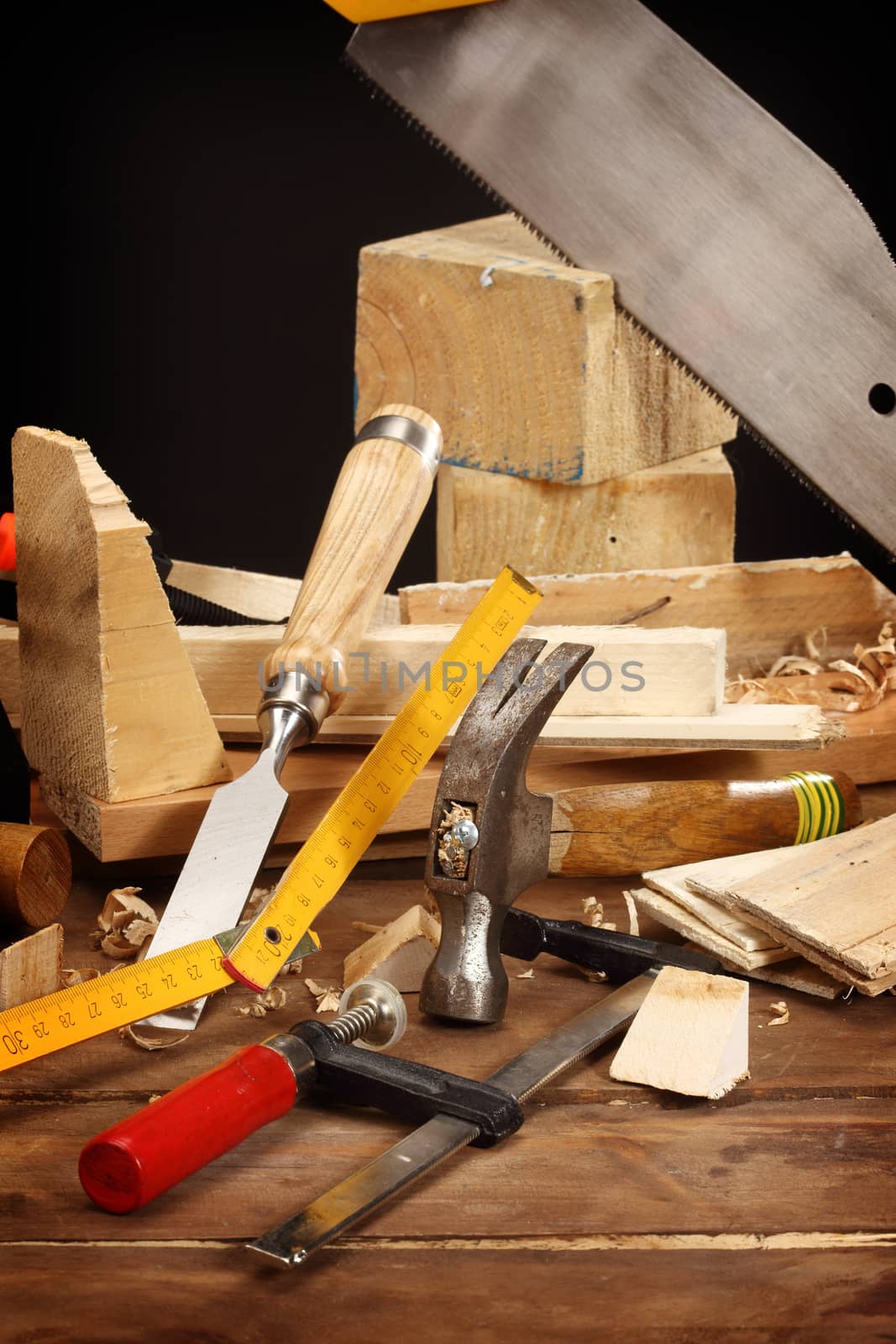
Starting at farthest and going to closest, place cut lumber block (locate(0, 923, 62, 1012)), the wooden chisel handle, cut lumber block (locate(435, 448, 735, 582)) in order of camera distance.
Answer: cut lumber block (locate(435, 448, 735, 582))
the wooden chisel handle
cut lumber block (locate(0, 923, 62, 1012))

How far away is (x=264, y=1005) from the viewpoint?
137 cm

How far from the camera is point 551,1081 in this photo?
124cm

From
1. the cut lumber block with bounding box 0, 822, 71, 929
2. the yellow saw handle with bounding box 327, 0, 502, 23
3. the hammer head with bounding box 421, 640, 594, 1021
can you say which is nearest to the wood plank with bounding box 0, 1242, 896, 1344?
the hammer head with bounding box 421, 640, 594, 1021

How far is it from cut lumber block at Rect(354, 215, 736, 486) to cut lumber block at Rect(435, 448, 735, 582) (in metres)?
0.02

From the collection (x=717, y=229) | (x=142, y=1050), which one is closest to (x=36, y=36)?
(x=717, y=229)

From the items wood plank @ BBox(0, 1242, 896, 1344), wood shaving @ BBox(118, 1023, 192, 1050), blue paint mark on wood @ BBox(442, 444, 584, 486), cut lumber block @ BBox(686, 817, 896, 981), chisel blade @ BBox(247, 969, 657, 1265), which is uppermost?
blue paint mark on wood @ BBox(442, 444, 584, 486)

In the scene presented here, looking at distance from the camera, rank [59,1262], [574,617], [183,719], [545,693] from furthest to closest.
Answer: [574,617], [183,719], [545,693], [59,1262]

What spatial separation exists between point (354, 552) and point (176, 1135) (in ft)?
2.25

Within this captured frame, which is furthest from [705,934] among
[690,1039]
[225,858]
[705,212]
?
[705,212]

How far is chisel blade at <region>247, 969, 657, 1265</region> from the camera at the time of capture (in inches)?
39.9

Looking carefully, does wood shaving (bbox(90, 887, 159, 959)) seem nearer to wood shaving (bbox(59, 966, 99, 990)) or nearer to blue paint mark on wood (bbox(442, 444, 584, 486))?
wood shaving (bbox(59, 966, 99, 990))

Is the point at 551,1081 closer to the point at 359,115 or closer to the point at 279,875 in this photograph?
the point at 279,875

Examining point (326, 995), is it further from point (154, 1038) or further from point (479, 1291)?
point (479, 1291)

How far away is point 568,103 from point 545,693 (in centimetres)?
90
